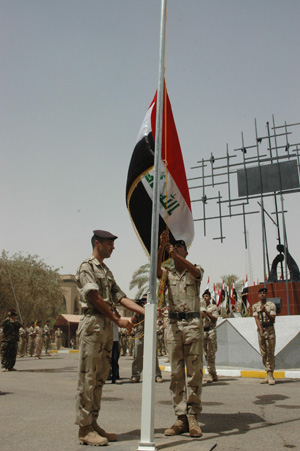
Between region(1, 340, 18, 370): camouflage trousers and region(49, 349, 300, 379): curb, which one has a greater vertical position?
region(1, 340, 18, 370): camouflage trousers

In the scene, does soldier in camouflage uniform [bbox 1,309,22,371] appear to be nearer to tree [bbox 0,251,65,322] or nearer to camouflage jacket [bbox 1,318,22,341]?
camouflage jacket [bbox 1,318,22,341]

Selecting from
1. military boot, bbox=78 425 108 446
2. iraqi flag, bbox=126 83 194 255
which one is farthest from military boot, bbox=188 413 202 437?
iraqi flag, bbox=126 83 194 255

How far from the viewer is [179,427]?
4312 millimetres

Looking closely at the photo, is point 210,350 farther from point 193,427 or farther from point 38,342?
point 38,342

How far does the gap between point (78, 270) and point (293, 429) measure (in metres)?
2.83

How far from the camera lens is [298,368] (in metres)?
11.6

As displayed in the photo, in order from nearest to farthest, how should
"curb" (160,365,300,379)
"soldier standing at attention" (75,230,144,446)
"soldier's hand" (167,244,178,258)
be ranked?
"soldier standing at attention" (75,230,144,446) → "soldier's hand" (167,244,178,258) → "curb" (160,365,300,379)

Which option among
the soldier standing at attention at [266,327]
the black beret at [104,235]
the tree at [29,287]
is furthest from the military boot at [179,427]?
the tree at [29,287]

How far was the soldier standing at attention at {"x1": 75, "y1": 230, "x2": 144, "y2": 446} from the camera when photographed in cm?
390

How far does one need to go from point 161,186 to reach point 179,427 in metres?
2.80

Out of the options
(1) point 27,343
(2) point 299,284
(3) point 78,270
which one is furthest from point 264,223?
(1) point 27,343

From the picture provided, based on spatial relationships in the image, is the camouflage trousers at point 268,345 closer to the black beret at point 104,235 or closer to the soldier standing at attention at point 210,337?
the soldier standing at attention at point 210,337

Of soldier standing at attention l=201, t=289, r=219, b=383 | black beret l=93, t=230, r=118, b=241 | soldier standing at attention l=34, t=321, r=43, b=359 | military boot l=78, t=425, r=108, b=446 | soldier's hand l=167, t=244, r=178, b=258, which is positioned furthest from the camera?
soldier standing at attention l=34, t=321, r=43, b=359

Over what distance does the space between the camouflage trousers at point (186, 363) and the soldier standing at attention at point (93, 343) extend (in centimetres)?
74
